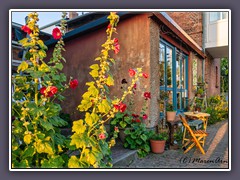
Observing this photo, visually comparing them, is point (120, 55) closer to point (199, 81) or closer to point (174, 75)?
point (174, 75)

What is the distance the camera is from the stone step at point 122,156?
3.78 metres

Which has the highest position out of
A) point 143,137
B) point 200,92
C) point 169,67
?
point 169,67

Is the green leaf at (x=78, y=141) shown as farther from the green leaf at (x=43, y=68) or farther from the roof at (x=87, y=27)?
the roof at (x=87, y=27)

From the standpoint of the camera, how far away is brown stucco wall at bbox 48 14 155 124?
523cm

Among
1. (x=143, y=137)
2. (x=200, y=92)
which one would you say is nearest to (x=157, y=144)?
(x=143, y=137)

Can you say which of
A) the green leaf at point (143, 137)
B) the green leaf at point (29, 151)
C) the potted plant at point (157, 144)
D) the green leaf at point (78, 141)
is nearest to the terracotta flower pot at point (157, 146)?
the potted plant at point (157, 144)

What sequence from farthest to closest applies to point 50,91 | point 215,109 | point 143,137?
1. point 215,109
2. point 143,137
3. point 50,91

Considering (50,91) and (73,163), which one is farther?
(73,163)

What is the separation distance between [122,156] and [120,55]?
8.04 ft

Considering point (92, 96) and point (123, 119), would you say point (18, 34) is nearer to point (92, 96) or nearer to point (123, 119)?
point (92, 96)

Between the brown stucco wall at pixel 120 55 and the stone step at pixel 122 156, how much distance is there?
109cm

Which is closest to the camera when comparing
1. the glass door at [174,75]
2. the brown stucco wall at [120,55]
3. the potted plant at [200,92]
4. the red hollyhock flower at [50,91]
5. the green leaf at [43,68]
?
the red hollyhock flower at [50,91]

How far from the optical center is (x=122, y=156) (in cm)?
401
